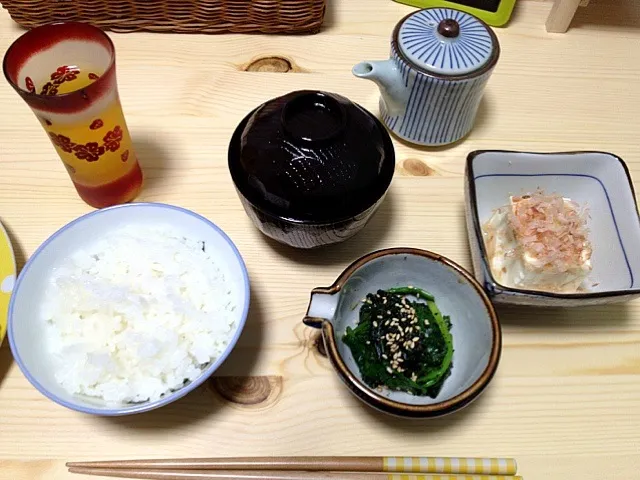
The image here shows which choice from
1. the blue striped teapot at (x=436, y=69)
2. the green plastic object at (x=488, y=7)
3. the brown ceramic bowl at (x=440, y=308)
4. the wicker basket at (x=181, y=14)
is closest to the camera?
the brown ceramic bowl at (x=440, y=308)

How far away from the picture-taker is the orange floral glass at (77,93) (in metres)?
1.04

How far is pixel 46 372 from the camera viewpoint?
94 centimetres

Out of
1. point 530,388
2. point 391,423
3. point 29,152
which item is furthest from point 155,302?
point 530,388

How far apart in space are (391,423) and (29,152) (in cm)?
106

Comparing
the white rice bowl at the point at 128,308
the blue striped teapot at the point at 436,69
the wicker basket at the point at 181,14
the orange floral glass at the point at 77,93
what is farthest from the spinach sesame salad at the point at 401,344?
the wicker basket at the point at 181,14

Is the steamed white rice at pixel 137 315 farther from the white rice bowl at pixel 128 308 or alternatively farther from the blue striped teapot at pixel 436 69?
the blue striped teapot at pixel 436 69

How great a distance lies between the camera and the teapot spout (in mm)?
1257

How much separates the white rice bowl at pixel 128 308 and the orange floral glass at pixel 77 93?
5.4 inches

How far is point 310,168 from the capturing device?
1.04m

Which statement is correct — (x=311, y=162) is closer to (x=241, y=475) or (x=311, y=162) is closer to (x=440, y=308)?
(x=440, y=308)

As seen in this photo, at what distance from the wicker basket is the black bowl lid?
58cm

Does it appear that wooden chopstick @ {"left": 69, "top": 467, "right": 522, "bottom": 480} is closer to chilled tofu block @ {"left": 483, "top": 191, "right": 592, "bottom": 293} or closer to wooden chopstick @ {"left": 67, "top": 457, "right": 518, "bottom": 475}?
wooden chopstick @ {"left": 67, "top": 457, "right": 518, "bottom": 475}

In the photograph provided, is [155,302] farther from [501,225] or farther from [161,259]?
[501,225]

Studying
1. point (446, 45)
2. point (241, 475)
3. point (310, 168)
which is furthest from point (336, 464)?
point (446, 45)
